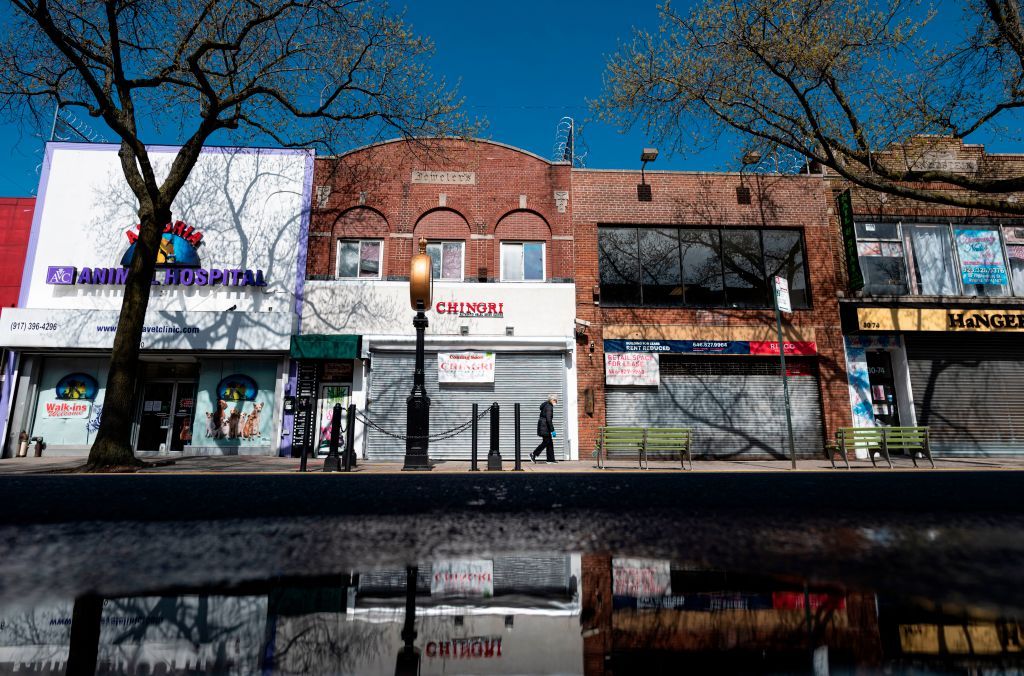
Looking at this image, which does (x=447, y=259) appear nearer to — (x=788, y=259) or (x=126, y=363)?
(x=126, y=363)

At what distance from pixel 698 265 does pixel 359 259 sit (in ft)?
34.1

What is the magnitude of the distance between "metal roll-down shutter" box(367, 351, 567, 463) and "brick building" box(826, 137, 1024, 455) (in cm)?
884

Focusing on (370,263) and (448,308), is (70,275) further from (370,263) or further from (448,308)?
(448,308)

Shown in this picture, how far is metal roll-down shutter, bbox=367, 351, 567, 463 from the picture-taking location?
14.1 meters

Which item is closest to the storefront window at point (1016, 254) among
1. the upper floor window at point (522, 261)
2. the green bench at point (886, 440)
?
the green bench at point (886, 440)

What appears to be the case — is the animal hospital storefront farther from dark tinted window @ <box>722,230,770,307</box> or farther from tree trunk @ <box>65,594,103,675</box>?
tree trunk @ <box>65,594,103,675</box>

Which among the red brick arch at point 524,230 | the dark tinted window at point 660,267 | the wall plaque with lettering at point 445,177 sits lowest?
the dark tinted window at point 660,267

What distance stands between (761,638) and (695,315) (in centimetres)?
1511

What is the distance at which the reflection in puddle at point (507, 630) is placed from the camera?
81cm

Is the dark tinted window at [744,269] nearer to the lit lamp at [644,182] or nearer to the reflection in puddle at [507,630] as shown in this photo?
the lit lamp at [644,182]

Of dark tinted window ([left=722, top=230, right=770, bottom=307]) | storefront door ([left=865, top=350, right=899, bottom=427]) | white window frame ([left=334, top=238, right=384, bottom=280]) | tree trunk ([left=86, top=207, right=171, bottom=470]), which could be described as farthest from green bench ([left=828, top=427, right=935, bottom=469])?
tree trunk ([left=86, top=207, right=171, bottom=470])

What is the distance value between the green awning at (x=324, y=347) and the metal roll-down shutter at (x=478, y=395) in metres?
0.64

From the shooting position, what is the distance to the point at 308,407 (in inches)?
413

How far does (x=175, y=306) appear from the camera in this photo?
574 inches
